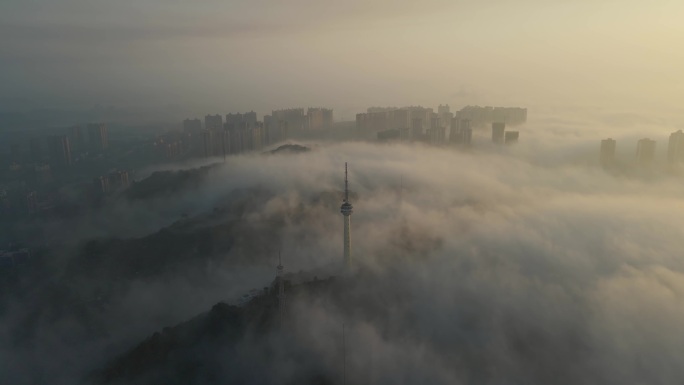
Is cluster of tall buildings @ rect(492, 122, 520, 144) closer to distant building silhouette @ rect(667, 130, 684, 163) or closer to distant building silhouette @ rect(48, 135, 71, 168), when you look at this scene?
distant building silhouette @ rect(667, 130, 684, 163)

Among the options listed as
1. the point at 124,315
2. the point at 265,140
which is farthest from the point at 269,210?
the point at 265,140

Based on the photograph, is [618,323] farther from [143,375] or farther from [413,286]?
[143,375]

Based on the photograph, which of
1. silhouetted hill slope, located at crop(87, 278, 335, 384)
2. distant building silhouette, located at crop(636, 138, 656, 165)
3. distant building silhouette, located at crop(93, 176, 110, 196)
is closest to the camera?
silhouetted hill slope, located at crop(87, 278, 335, 384)

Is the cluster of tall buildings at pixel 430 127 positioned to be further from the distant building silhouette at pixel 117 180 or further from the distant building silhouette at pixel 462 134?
the distant building silhouette at pixel 117 180

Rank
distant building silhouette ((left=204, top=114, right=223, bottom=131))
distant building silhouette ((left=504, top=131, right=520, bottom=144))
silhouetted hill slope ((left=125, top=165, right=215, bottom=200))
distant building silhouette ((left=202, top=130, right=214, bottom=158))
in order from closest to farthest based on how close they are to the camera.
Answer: silhouetted hill slope ((left=125, top=165, right=215, bottom=200)), distant building silhouette ((left=202, top=130, right=214, bottom=158)), distant building silhouette ((left=504, top=131, right=520, bottom=144)), distant building silhouette ((left=204, top=114, right=223, bottom=131))

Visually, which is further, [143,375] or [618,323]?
[618,323]

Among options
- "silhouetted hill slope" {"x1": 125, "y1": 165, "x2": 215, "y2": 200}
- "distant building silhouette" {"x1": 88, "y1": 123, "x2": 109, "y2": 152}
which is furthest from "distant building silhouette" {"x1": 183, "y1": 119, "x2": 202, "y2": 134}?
"silhouetted hill slope" {"x1": 125, "y1": 165, "x2": 215, "y2": 200}

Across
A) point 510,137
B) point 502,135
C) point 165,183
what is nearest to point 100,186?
point 165,183
